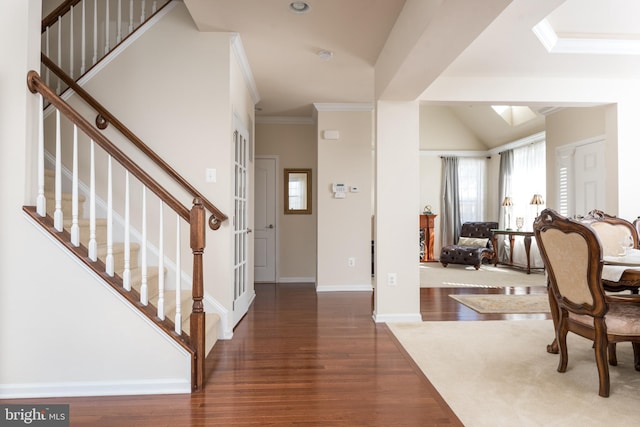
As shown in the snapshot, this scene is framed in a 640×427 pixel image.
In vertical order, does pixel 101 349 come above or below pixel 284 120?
below

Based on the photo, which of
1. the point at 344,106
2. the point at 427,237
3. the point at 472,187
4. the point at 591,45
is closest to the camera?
the point at 591,45

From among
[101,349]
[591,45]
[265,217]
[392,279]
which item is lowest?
[101,349]

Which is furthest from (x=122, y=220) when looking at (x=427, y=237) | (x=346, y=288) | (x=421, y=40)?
(x=427, y=237)

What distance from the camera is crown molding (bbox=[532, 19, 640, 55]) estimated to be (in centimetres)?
345

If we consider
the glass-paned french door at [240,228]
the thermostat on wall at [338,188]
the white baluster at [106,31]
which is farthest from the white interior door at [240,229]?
the thermostat on wall at [338,188]

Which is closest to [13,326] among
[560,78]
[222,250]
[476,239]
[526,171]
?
[222,250]

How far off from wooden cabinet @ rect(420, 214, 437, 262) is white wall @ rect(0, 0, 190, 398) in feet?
22.6

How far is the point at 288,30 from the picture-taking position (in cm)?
318

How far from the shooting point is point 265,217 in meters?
6.06

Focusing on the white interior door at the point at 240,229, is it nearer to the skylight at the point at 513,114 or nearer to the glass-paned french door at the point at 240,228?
the glass-paned french door at the point at 240,228

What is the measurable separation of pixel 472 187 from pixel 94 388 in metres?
8.16

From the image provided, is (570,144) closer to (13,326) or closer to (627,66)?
(627,66)

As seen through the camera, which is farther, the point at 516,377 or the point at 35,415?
the point at 516,377

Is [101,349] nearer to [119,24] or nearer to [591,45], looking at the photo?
[119,24]
